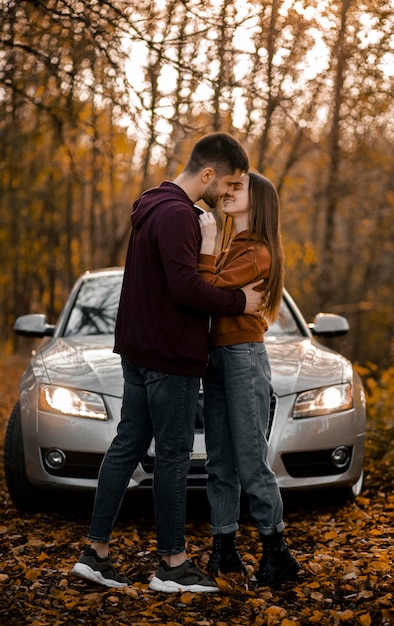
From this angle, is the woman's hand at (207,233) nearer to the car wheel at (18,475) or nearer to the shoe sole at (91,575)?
the shoe sole at (91,575)

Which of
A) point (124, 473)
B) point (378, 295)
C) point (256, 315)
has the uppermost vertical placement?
point (256, 315)

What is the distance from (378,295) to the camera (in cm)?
2369

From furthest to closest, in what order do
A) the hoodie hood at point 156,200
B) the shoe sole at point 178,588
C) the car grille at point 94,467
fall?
the car grille at point 94,467
the shoe sole at point 178,588
the hoodie hood at point 156,200

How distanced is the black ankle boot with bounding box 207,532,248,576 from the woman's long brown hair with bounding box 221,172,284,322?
1.05 metres

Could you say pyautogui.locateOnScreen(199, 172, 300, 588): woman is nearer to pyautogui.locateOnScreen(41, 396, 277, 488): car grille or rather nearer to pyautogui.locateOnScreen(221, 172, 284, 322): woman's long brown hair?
pyautogui.locateOnScreen(221, 172, 284, 322): woman's long brown hair

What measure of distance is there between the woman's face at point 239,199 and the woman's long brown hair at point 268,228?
0.07 ft

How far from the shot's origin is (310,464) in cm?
480

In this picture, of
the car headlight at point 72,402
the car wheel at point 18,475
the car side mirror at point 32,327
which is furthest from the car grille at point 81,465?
the car side mirror at point 32,327

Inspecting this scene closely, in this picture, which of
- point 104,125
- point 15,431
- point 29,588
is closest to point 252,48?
point 15,431

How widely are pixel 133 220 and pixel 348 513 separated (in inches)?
99.3

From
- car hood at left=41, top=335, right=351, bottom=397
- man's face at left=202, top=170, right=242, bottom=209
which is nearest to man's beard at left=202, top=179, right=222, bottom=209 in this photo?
man's face at left=202, top=170, right=242, bottom=209

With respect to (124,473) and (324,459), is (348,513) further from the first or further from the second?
(124,473)

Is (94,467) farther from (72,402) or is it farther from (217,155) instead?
(217,155)

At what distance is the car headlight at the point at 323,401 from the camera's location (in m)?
4.84
